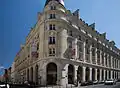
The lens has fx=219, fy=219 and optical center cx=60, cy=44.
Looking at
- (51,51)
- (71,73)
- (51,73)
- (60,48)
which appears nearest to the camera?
(51,51)

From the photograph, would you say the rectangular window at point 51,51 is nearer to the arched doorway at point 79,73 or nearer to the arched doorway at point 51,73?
the arched doorway at point 51,73

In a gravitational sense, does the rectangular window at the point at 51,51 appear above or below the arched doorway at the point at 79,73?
above

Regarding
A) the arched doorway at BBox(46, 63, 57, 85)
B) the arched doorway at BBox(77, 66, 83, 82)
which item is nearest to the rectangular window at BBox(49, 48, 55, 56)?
the arched doorway at BBox(46, 63, 57, 85)

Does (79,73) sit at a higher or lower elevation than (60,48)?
lower

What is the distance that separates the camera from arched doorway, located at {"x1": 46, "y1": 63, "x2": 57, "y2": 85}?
58631 mm

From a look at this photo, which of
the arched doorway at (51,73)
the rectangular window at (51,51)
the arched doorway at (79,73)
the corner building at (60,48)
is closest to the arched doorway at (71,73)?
the corner building at (60,48)

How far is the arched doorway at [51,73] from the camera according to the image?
192ft

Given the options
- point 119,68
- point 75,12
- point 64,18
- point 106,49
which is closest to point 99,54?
point 106,49

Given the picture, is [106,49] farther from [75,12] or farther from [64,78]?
[64,78]

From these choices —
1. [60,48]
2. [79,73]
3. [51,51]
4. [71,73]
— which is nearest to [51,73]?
[51,51]

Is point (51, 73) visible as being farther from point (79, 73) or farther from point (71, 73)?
point (79, 73)

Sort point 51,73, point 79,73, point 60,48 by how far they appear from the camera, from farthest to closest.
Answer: point 79,73, point 60,48, point 51,73

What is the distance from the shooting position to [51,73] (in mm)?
59562

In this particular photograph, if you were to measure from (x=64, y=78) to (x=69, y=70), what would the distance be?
4.67 metres
